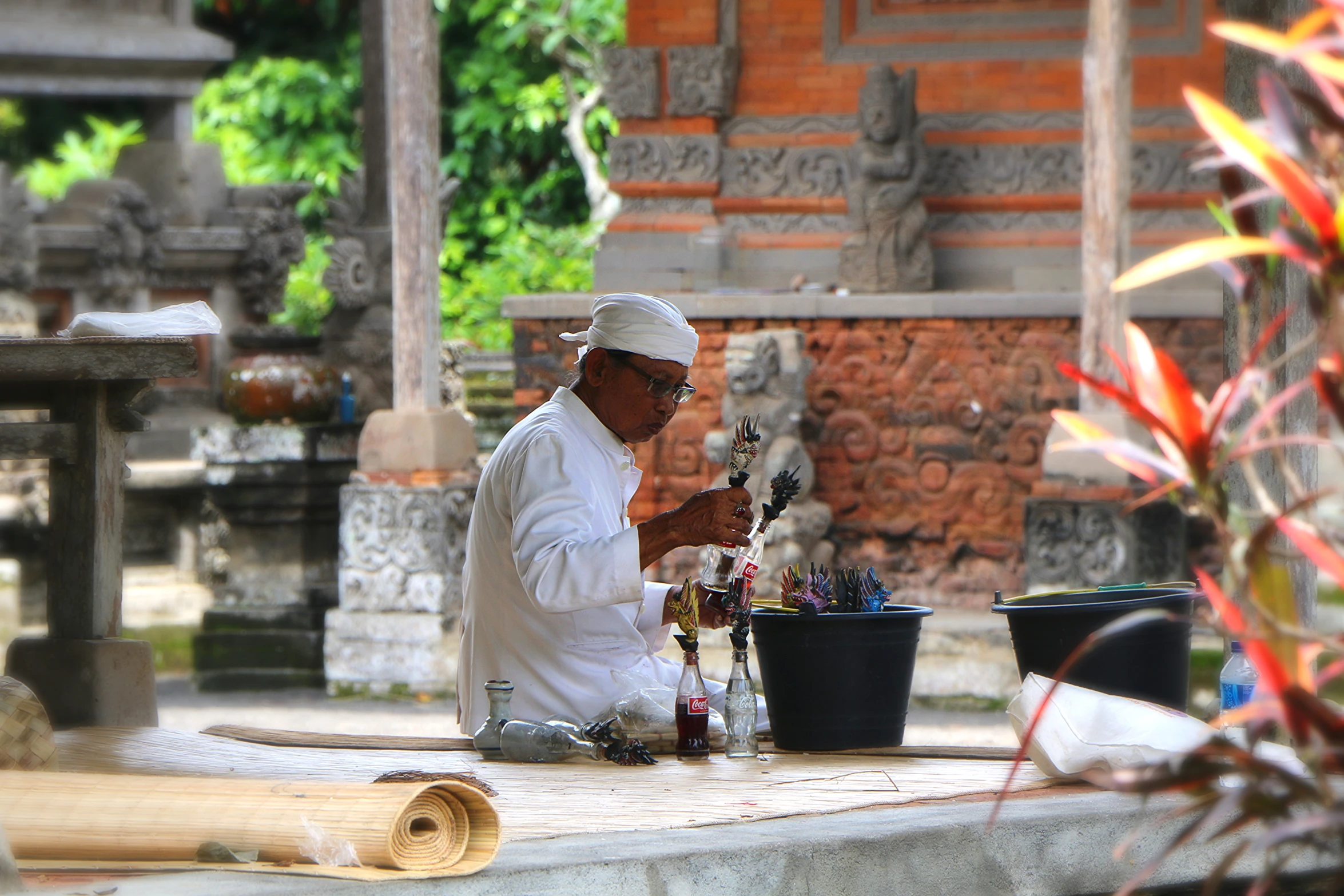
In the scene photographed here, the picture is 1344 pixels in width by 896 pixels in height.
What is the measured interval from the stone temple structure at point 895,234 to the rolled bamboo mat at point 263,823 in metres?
6.30

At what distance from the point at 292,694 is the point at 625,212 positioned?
10.5 ft

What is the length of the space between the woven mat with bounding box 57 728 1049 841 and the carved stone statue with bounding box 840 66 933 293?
5767 mm

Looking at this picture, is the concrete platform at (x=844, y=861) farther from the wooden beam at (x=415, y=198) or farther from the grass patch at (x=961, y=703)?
the wooden beam at (x=415, y=198)

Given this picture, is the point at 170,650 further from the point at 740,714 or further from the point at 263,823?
the point at 263,823

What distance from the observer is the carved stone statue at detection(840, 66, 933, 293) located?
9.29 metres

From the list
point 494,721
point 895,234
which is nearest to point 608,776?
point 494,721

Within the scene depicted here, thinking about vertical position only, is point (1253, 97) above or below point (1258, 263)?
above

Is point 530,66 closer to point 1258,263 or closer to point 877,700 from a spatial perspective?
point 877,700

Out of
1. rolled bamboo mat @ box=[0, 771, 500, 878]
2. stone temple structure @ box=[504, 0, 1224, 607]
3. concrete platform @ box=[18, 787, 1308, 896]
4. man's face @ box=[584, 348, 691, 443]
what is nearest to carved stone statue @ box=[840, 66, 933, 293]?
stone temple structure @ box=[504, 0, 1224, 607]

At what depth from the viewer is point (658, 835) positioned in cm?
297

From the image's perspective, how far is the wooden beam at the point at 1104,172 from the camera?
8.24m

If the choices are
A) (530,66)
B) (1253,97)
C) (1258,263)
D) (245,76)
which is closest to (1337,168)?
(1258,263)

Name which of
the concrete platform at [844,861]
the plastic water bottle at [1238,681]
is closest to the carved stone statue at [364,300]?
the plastic water bottle at [1238,681]

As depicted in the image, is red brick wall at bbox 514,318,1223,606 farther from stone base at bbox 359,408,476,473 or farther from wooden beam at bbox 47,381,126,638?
wooden beam at bbox 47,381,126,638
